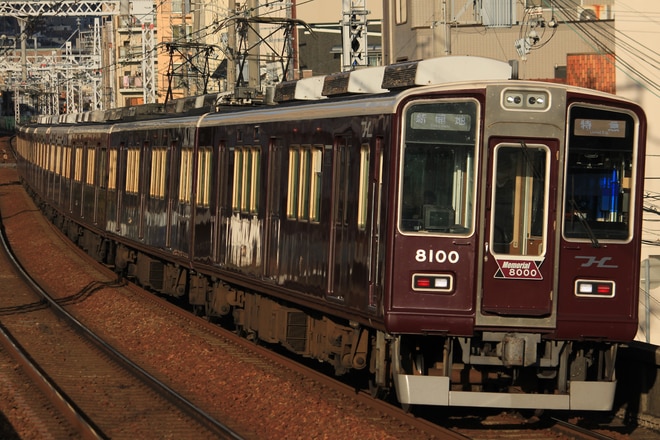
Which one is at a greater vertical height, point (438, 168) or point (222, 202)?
point (438, 168)

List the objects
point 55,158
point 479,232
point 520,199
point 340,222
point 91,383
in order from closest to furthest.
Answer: point 479,232
point 520,199
point 340,222
point 91,383
point 55,158

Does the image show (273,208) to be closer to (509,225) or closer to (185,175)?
(509,225)

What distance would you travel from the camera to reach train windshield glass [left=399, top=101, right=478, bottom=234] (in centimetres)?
957

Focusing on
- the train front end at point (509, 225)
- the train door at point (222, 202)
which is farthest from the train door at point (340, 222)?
the train door at point (222, 202)

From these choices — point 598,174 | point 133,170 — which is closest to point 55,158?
point 133,170

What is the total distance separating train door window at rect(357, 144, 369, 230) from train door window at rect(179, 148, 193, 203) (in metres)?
6.27

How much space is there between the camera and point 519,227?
→ 965 cm


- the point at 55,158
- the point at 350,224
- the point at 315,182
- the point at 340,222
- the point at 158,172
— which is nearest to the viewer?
the point at 350,224

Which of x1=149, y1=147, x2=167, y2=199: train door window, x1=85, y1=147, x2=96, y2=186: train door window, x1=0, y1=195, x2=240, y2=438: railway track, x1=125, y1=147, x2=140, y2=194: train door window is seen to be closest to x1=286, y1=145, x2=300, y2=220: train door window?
x1=0, y1=195, x2=240, y2=438: railway track

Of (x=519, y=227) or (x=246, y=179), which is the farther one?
(x=246, y=179)

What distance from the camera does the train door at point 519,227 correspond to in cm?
958

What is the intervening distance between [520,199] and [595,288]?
958 millimetres

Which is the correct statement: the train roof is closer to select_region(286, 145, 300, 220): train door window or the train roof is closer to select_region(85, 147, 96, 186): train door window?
select_region(286, 145, 300, 220): train door window

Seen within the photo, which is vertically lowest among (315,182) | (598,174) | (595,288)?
(595,288)
